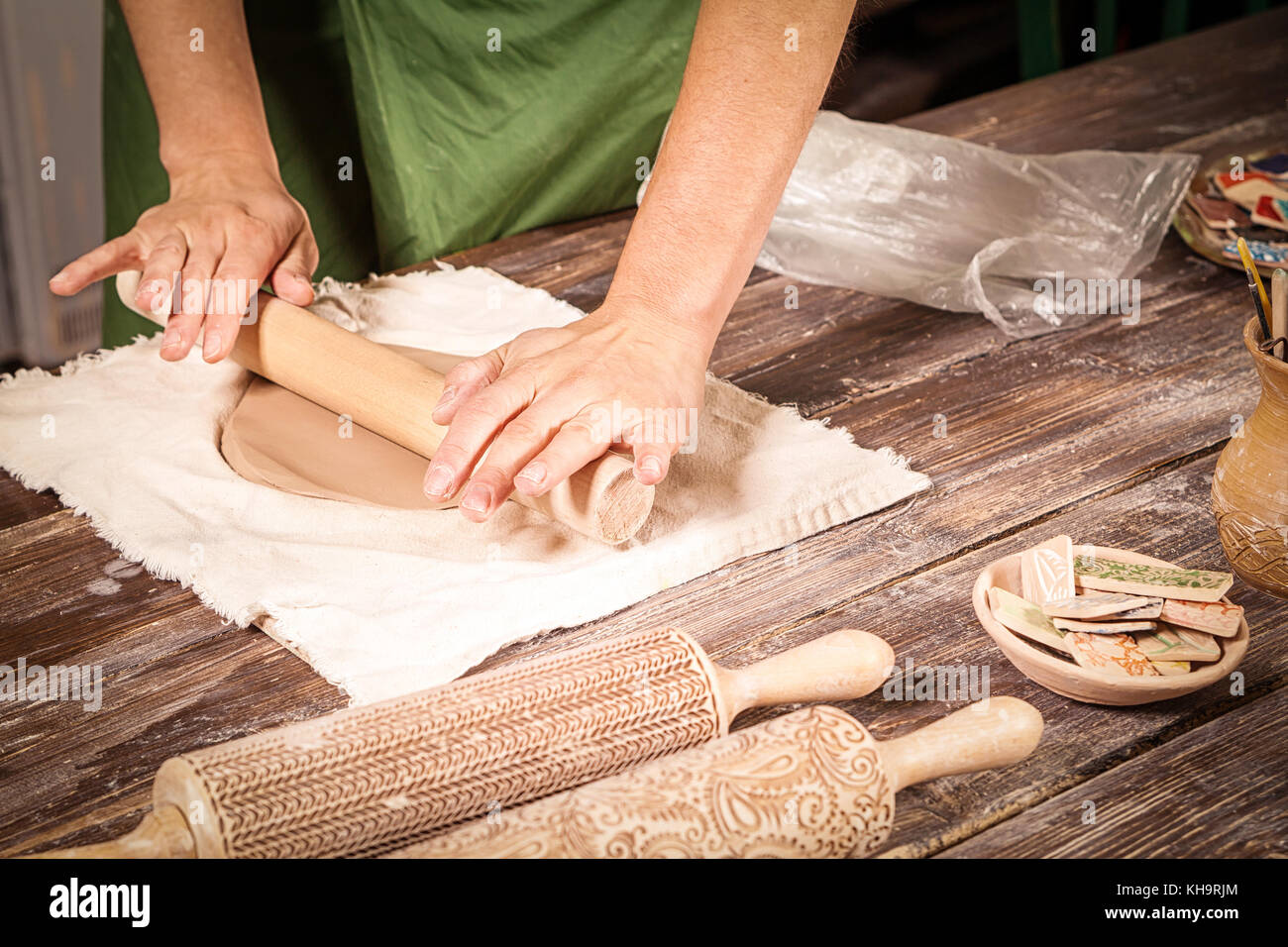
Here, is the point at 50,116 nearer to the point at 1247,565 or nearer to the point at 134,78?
the point at 134,78

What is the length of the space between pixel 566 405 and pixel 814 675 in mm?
351

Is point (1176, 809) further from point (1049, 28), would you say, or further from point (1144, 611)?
point (1049, 28)

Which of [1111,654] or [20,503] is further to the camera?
[20,503]

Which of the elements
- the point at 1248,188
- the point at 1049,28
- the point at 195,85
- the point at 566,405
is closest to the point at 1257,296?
the point at 566,405

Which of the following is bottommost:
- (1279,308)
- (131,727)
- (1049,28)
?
(131,727)

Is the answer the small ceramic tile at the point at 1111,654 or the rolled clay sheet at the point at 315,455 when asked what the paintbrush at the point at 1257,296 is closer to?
the small ceramic tile at the point at 1111,654

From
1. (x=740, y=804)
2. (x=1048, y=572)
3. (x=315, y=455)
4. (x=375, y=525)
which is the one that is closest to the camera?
(x=740, y=804)

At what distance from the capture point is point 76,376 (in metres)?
1.47

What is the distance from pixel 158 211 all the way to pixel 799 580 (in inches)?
37.1

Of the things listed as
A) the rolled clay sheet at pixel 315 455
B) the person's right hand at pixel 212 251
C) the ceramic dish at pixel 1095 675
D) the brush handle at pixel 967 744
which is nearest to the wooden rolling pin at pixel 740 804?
the brush handle at pixel 967 744

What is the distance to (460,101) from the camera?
73.3 inches

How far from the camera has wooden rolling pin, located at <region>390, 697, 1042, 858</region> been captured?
72 cm

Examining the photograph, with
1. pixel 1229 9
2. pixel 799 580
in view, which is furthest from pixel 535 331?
pixel 1229 9

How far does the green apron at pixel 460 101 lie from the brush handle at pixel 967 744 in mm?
1278
